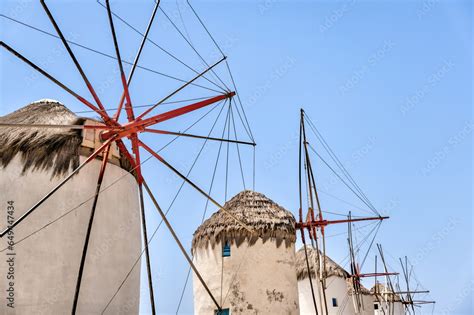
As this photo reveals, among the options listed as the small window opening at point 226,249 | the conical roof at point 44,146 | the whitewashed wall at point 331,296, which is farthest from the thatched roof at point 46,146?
the whitewashed wall at point 331,296

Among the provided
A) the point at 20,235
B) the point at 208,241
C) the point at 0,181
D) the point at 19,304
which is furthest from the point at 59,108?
the point at 208,241

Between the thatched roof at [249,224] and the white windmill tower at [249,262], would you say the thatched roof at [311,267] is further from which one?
the white windmill tower at [249,262]

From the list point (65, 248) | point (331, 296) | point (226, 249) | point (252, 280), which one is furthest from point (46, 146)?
point (331, 296)

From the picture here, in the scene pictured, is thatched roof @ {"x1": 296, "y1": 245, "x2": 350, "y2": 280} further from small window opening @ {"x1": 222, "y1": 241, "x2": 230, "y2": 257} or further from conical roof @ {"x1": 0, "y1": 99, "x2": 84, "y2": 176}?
conical roof @ {"x1": 0, "y1": 99, "x2": 84, "y2": 176}

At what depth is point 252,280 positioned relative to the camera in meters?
19.0

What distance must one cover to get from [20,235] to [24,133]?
2.34 m

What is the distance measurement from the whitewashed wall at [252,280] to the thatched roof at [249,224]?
298 millimetres

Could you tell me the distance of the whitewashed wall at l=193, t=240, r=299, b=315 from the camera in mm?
18797

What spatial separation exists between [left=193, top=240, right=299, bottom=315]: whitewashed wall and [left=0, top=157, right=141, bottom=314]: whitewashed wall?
6542 mm

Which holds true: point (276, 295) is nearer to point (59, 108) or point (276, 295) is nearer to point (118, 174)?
point (118, 174)

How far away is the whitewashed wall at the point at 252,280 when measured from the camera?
18.8m

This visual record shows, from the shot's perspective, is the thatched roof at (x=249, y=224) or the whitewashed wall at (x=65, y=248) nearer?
the whitewashed wall at (x=65, y=248)

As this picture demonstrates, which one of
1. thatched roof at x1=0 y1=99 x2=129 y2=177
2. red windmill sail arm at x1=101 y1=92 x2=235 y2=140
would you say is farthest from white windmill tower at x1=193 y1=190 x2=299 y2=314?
red windmill sail arm at x1=101 y1=92 x2=235 y2=140

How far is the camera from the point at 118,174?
516 inches
